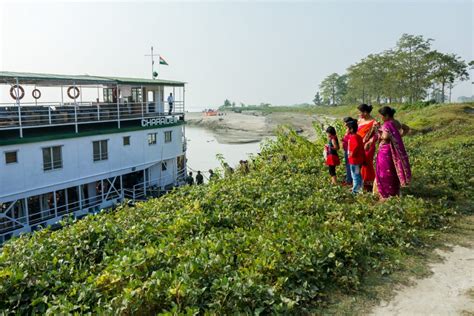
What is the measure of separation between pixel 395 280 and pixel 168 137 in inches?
716

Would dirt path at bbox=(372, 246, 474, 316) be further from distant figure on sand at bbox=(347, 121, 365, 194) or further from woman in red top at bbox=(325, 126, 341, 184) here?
woman in red top at bbox=(325, 126, 341, 184)

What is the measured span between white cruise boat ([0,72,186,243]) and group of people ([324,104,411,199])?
26.8 feet

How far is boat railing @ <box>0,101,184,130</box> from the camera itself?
14.7 metres

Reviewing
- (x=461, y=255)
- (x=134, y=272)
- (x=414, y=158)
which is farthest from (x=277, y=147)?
(x=134, y=272)

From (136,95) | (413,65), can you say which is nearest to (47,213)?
(136,95)

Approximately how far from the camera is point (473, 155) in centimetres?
1177

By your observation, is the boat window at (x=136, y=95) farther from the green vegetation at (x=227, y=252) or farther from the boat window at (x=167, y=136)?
the green vegetation at (x=227, y=252)

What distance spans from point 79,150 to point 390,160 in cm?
1275

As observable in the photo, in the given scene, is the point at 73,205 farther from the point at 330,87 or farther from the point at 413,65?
the point at 330,87

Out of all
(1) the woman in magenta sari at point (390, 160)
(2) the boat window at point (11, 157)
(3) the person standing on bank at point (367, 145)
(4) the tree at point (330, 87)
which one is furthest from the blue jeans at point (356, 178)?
(4) the tree at point (330, 87)

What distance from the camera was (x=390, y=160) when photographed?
7.39 m

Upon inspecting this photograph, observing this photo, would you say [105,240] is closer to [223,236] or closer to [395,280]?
[223,236]

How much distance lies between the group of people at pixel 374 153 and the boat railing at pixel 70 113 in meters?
11.2

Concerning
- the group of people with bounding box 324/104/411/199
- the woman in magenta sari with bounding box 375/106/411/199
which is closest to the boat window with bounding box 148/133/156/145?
the group of people with bounding box 324/104/411/199
